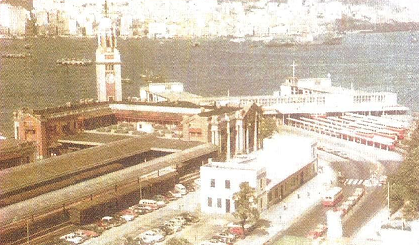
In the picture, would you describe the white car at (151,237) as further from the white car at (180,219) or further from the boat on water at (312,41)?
the boat on water at (312,41)

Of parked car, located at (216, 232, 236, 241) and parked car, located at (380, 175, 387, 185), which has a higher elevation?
parked car, located at (380, 175, 387, 185)

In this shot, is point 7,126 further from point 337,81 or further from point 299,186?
point 337,81

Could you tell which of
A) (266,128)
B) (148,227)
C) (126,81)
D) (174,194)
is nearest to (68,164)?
(174,194)

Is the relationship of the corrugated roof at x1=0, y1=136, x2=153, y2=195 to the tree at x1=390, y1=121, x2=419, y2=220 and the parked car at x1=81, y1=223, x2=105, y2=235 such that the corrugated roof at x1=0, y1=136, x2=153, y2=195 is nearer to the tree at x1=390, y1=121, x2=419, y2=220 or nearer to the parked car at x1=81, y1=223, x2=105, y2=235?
the parked car at x1=81, y1=223, x2=105, y2=235

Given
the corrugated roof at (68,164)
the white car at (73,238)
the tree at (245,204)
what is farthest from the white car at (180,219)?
the corrugated roof at (68,164)

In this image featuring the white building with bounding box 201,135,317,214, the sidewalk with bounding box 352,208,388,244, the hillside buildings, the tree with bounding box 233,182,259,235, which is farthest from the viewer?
the hillside buildings

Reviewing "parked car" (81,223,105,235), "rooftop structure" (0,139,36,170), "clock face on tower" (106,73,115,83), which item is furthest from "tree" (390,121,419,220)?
"clock face on tower" (106,73,115,83)

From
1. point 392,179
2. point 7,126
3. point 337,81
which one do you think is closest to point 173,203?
point 392,179
